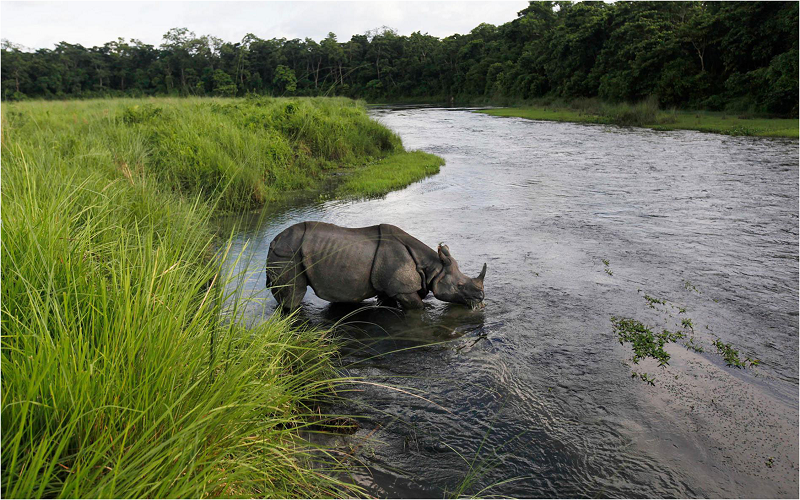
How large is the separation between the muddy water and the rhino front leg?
0.52ft

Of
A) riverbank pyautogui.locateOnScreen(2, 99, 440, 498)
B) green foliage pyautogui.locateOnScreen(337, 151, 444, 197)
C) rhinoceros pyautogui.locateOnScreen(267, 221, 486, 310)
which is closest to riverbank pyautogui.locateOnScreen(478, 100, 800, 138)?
green foliage pyautogui.locateOnScreen(337, 151, 444, 197)

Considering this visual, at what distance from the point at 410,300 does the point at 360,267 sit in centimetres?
68

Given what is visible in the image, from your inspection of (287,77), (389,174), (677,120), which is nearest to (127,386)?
(287,77)

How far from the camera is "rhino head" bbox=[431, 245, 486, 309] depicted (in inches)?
241

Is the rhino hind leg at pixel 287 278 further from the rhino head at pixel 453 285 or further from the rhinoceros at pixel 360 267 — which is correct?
the rhino head at pixel 453 285

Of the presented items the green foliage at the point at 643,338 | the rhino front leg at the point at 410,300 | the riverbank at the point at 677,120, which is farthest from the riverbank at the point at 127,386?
the riverbank at the point at 677,120

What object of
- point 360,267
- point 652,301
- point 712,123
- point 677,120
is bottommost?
point 652,301

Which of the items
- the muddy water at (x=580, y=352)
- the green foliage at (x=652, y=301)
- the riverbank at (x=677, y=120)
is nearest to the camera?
the muddy water at (x=580, y=352)

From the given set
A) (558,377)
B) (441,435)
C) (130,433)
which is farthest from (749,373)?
(130,433)

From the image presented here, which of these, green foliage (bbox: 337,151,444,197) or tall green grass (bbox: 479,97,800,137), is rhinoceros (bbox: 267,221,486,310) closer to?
green foliage (bbox: 337,151,444,197)

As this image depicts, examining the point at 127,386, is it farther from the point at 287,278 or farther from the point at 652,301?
the point at 652,301

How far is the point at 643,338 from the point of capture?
221 inches

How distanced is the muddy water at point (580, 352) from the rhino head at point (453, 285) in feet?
0.74

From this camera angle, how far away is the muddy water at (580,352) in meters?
3.72
